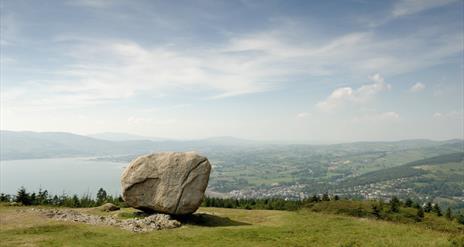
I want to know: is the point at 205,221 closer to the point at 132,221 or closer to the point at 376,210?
the point at 132,221

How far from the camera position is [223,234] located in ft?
99.9

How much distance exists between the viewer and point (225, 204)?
62.5m

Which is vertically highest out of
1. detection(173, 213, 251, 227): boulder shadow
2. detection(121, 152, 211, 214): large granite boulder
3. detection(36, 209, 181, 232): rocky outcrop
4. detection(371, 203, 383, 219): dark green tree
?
detection(121, 152, 211, 214): large granite boulder

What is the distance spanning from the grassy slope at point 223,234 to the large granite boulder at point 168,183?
2.83 m

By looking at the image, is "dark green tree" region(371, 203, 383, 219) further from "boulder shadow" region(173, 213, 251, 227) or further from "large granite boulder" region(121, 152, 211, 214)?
"large granite boulder" region(121, 152, 211, 214)

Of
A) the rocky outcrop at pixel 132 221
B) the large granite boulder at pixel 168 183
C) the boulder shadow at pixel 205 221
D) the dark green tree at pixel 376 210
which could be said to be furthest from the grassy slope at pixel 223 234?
the dark green tree at pixel 376 210

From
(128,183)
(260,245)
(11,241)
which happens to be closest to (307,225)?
(260,245)

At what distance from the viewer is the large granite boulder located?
3647cm

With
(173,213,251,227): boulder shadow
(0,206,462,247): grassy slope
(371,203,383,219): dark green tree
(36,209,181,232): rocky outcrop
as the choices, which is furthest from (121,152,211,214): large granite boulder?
(371,203,383,219): dark green tree

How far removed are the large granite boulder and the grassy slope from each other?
2830mm

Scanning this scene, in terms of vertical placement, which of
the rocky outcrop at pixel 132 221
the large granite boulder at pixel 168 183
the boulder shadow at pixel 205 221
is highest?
the large granite boulder at pixel 168 183

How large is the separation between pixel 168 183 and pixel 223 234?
917 cm

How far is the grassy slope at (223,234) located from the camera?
26375 millimetres

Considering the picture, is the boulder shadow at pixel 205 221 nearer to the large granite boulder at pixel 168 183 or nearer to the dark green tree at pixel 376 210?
the large granite boulder at pixel 168 183
